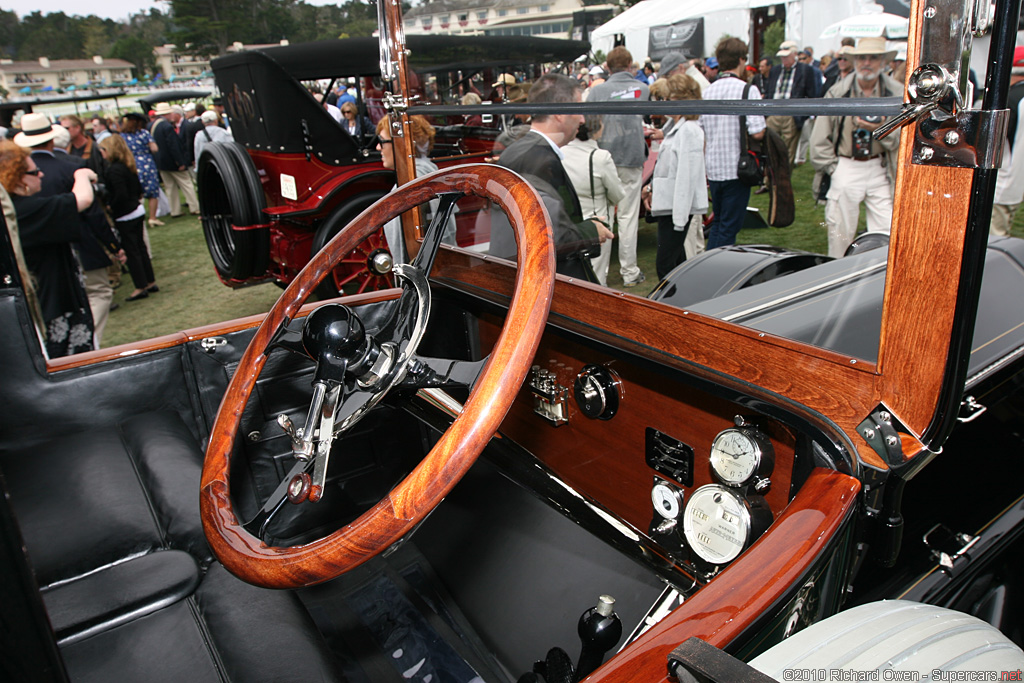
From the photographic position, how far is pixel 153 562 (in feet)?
5.12

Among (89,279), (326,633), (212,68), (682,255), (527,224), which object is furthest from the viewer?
(212,68)

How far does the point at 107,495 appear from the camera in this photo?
1750mm

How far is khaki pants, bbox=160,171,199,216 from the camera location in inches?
386

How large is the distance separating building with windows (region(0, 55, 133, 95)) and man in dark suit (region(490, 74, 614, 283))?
2031 cm

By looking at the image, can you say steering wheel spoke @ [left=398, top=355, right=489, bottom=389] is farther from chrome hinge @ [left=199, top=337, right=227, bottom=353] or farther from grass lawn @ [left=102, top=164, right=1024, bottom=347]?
chrome hinge @ [left=199, top=337, right=227, bottom=353]

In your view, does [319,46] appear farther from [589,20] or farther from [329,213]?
[589,20]

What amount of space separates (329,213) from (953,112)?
464 centimetres

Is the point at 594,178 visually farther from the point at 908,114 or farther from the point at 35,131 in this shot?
the point at 35,131

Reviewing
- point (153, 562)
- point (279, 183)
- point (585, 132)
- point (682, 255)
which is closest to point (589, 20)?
point (585, 132)

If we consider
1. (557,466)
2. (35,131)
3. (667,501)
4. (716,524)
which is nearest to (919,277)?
(716,524)

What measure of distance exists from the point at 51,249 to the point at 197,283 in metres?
2.84

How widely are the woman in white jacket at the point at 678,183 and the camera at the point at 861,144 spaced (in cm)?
33

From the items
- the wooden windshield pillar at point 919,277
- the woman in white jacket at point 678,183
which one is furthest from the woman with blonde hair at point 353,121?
the wooden windshield pillar at point 919,277

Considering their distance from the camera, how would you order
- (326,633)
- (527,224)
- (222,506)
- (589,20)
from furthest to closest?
(326,633), (589,20), (222,506), (527,224)
